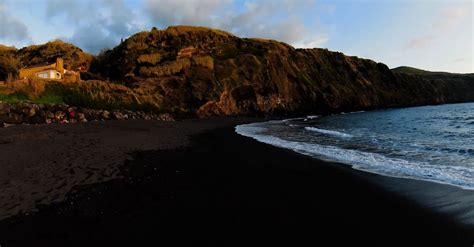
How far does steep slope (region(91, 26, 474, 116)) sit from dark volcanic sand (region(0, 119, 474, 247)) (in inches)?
1512

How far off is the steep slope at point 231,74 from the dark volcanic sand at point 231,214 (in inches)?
1512

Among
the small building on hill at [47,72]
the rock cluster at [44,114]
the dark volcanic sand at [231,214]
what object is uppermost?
the small building on hill at [47,72]

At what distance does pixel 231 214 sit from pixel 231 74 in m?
52.8

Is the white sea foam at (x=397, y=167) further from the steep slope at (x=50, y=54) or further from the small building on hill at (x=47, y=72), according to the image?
the steep slope at (x=50, y=54)

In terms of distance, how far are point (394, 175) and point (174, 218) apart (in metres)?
7.95

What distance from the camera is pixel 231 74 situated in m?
59.1

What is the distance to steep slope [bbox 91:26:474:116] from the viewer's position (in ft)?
172

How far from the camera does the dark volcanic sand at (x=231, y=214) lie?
6.04 m

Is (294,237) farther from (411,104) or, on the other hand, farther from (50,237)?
(411,104)

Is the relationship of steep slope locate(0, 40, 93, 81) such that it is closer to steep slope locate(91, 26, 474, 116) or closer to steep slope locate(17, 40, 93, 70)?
steep slope locate(17, 40, 93, 70)

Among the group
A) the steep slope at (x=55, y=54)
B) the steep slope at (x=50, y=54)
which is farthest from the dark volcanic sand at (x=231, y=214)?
the steep slope at (x=55, y=54)

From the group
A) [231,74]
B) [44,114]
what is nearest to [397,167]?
[44,114]

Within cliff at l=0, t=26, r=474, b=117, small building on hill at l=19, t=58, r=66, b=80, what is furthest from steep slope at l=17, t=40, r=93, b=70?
small building on hill at l=19, t=58, r=66, b=80

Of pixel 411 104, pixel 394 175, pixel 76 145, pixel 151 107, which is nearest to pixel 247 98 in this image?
pixel 151 107
